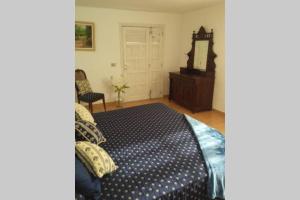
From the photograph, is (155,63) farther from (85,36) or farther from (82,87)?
(82,87)

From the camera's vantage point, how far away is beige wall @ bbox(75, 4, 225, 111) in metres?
4.42

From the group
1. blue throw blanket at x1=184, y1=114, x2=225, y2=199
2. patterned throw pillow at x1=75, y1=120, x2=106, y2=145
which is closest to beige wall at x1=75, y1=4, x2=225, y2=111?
blue throw blanket at x1=184, y1=114, x2=225, y2=199

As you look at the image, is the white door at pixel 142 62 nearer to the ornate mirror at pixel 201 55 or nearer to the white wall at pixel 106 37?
the white wall at pixel 106 37

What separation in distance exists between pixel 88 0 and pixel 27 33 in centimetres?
A: 398

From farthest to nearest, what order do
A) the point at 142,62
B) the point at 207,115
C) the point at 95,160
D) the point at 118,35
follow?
the point at 142,62, the point at 118,35, the point at 207,115, the point at 95,160

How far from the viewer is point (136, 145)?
6.81 ft

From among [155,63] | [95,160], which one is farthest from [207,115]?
[95,160]

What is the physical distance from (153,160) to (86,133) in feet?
2.29

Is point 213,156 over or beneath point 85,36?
beneath

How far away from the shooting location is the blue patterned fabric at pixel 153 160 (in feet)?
4.93

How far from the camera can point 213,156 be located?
6.11 ft

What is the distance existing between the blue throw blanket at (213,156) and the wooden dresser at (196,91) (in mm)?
2074

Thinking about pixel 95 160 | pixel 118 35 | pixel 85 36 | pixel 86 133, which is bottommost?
pixel 95 160

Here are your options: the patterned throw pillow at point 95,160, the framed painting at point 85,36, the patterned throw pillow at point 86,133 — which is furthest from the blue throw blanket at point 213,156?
the framed painting at point 85,36
